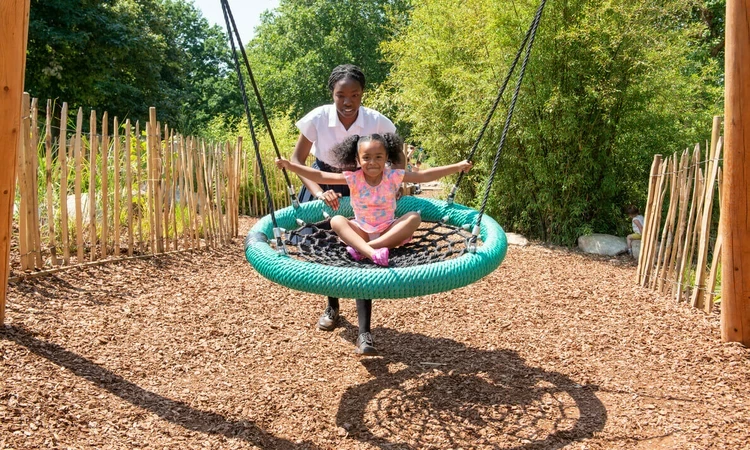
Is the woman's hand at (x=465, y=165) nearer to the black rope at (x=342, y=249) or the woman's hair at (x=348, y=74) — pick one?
the black rope at (x=342, y=249)

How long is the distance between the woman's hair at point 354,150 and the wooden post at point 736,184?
162cm

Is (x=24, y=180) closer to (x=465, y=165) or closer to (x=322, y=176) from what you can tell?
(x=322, y=176)

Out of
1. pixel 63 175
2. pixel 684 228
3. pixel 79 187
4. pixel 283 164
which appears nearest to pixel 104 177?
pixel 79 187

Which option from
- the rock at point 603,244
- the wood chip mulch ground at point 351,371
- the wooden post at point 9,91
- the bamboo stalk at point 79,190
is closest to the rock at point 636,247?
the rock at point 603,244

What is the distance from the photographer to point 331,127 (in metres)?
3.03

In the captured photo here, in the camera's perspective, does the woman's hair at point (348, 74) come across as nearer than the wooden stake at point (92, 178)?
Yes

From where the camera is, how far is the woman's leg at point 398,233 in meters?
2.76

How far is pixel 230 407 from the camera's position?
100 inches

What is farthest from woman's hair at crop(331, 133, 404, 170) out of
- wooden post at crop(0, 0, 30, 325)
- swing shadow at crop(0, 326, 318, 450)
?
wooden post at crop(0, 0, 30, 325)

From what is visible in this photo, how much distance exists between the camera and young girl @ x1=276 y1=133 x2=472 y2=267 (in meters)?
2.77

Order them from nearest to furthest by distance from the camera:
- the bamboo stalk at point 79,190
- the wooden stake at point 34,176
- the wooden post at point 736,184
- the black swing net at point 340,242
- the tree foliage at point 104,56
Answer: the black swing net at point 340,242 → the wooden post at point 736,184 → the wooden stake at point 34,176 → the bamboo stalk at point 79,190 → the tree foliage at point 104,56

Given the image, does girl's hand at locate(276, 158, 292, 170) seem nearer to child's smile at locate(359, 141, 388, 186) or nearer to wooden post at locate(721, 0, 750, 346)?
child's smile at locate(359, 141, 388, 186)

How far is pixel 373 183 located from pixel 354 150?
0.59ft

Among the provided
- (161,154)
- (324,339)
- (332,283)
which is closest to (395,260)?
(332,283)
